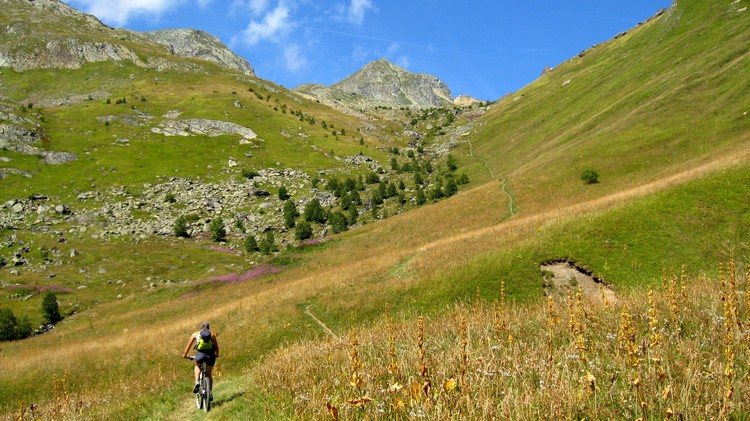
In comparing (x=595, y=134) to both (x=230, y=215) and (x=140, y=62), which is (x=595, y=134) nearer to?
(x=230, y=215)

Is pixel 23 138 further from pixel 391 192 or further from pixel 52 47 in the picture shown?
pixel 52 47

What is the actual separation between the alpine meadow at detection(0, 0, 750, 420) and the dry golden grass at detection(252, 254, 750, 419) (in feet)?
0.23

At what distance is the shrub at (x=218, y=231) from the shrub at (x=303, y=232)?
13.4 metres

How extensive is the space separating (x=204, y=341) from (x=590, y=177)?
46967 millimetres

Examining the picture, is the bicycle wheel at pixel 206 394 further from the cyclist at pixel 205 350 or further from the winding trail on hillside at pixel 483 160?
the winding trail on hillside at pixel 483 160

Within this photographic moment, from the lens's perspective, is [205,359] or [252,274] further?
[252,274]

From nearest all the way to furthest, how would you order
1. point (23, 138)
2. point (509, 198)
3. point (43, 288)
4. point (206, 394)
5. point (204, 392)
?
1. point (206, 394)
2. point (204, 392)
3. point (509, 198)
4. point (43, 288)
5. point (23, 138)

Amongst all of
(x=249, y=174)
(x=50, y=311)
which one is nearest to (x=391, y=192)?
(x=249, y=174)

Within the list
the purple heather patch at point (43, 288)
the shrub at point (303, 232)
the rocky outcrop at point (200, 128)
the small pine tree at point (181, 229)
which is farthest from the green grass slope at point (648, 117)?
the rocky outcrop at point (200, 128)

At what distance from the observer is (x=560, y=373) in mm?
7027

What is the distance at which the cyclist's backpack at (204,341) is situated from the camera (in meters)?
15.9

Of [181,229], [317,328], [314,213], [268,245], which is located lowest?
[317,328]

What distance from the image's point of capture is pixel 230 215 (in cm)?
8469

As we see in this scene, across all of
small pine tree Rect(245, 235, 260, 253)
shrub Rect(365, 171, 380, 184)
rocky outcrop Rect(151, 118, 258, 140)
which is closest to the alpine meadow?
small pine tree Rect(245, 235, 260, 253)
